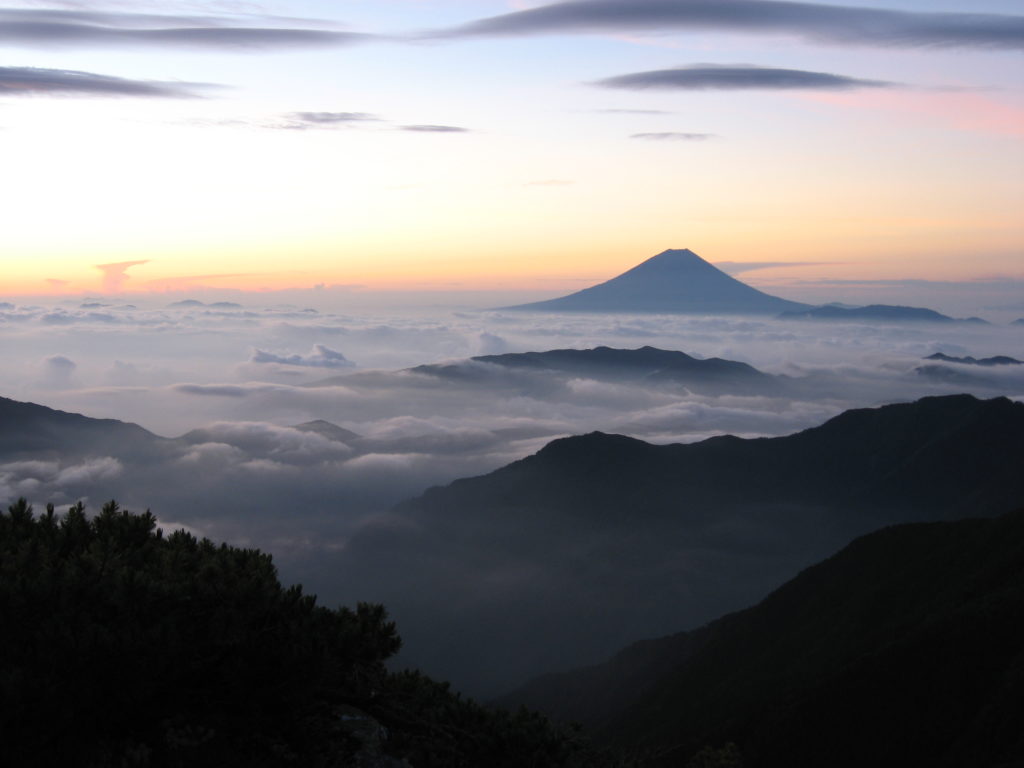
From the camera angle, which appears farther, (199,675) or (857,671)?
(857,671)

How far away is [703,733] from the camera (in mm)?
79625

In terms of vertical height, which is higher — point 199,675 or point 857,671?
point 199,675

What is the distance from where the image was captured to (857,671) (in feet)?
238

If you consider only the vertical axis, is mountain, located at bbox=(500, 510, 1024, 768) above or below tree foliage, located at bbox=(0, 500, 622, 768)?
below

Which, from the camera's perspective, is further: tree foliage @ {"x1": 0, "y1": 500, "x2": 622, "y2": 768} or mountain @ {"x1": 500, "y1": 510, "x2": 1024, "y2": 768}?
mountain @ {"x1": 500, "y1": 510, "x2": 1024, "y2": 768}

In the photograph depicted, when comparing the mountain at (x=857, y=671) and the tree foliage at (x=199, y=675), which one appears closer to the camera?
the tree foliage at (x=199, y=675)

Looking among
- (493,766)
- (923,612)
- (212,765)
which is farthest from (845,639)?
(212,765)

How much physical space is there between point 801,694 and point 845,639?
27286 millimetres

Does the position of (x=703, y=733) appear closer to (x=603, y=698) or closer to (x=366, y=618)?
(x=603, y=698)

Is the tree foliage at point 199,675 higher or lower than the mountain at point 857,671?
higher

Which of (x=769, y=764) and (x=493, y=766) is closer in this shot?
(x=493, y=766)

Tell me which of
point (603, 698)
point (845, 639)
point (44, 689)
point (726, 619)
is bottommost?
point (603, 698)

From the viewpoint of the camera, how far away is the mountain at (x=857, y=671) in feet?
201

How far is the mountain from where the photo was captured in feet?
201
